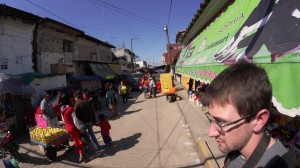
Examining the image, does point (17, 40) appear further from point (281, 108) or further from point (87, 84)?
point (281, 108)

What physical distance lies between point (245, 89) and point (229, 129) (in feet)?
0.80

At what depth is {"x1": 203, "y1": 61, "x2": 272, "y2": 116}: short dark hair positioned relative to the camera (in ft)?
3.64

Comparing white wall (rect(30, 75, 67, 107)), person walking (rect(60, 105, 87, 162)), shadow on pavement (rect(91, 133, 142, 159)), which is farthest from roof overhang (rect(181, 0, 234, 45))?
white wall (rect(30, 75, 67, 107))

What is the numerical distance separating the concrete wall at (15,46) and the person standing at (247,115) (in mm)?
13210

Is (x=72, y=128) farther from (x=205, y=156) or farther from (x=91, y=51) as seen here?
(x=91, y=51)

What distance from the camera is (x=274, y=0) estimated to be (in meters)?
3.04

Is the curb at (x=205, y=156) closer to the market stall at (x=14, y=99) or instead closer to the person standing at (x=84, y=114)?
the person standing at (x=84, y=114)

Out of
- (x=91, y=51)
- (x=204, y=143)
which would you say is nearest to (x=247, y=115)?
(x=204, y=143)

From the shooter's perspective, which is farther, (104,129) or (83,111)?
(104,129)

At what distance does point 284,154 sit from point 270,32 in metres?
2.13

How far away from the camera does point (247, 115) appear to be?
1131 mm

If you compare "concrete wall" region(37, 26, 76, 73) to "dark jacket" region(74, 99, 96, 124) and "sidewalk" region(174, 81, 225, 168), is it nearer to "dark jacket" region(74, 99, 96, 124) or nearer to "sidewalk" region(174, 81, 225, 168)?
"dark jacket" region(74, 99, 96, 124)

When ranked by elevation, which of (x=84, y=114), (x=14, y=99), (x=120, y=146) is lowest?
(x=120, y=146)

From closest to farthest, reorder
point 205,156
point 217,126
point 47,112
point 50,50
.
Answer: point 217,126
point 205,156
point 47,112
point 50,50
